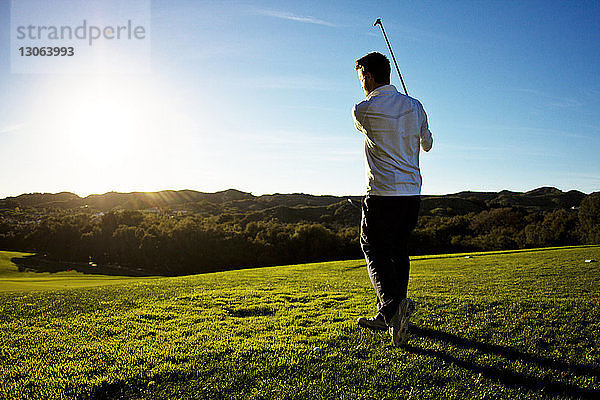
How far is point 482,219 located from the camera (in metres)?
58.1

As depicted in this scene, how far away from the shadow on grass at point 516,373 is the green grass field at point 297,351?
10 mm

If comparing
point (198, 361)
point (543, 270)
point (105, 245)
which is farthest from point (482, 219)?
point (198, 361)

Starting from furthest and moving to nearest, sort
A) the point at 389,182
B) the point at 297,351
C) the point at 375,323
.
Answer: the point at 375,323, the point at 389,182, the point at 297,351

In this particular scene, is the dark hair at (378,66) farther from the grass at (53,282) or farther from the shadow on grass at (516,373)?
the grass at (53,282)

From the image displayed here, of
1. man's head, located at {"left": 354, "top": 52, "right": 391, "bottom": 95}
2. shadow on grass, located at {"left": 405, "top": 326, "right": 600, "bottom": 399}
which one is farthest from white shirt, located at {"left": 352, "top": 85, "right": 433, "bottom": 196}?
shadow on grass, located at {"left": 405, "top": 326, "right": 600, "bottom": 399}

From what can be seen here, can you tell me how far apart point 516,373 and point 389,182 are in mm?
2239

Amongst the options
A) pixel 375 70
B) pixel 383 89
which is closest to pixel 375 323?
pixel 383 89

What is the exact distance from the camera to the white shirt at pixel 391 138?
4512mm

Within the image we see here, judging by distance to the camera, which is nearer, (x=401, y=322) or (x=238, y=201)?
(x=401, y=322)

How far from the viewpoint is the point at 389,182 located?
4508 mm

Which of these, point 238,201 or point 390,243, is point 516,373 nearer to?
point 390,243

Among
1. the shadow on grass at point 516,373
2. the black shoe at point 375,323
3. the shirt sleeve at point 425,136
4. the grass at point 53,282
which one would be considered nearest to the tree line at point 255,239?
the grass at point 53,282

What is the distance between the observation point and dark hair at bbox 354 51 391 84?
185 inches

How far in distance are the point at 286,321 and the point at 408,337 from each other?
1852 mm
